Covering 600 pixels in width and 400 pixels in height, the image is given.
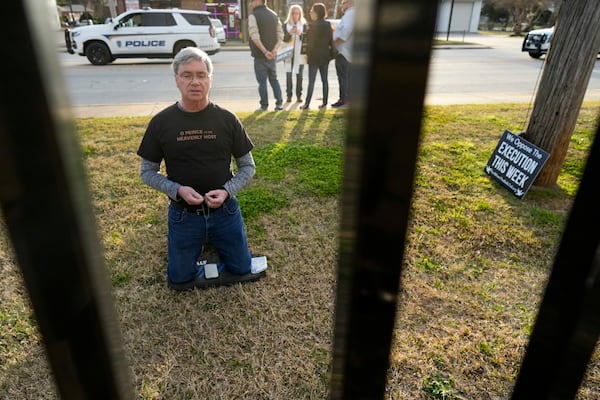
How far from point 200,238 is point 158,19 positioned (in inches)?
519

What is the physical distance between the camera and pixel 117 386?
564 mm

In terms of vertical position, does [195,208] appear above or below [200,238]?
above

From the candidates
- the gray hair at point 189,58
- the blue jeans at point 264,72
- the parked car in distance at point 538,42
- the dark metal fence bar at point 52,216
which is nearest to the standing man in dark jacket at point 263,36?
the blue jeans at point 264,72

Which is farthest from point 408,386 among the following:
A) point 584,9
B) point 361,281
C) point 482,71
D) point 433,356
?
point 482,71

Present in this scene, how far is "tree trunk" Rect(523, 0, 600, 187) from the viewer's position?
10.3 ft

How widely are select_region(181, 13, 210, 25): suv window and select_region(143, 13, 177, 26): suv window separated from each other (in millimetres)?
485

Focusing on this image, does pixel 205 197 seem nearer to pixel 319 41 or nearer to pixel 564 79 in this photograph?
pixel 564 79

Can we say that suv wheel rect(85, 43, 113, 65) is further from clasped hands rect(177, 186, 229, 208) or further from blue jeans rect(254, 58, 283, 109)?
clasped hands rect(177, 186, 229, 208)

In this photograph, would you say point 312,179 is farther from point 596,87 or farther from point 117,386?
point 596,87

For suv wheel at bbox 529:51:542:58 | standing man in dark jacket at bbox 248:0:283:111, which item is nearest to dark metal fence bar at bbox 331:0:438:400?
standing man in dark jacket at bbox 248:0:283:111

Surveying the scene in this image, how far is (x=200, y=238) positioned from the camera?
252 cm

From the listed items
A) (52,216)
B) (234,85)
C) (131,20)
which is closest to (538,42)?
(234,85)

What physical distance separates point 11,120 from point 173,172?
2.08 metres

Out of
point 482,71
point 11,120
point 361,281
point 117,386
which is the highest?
point 11,120
